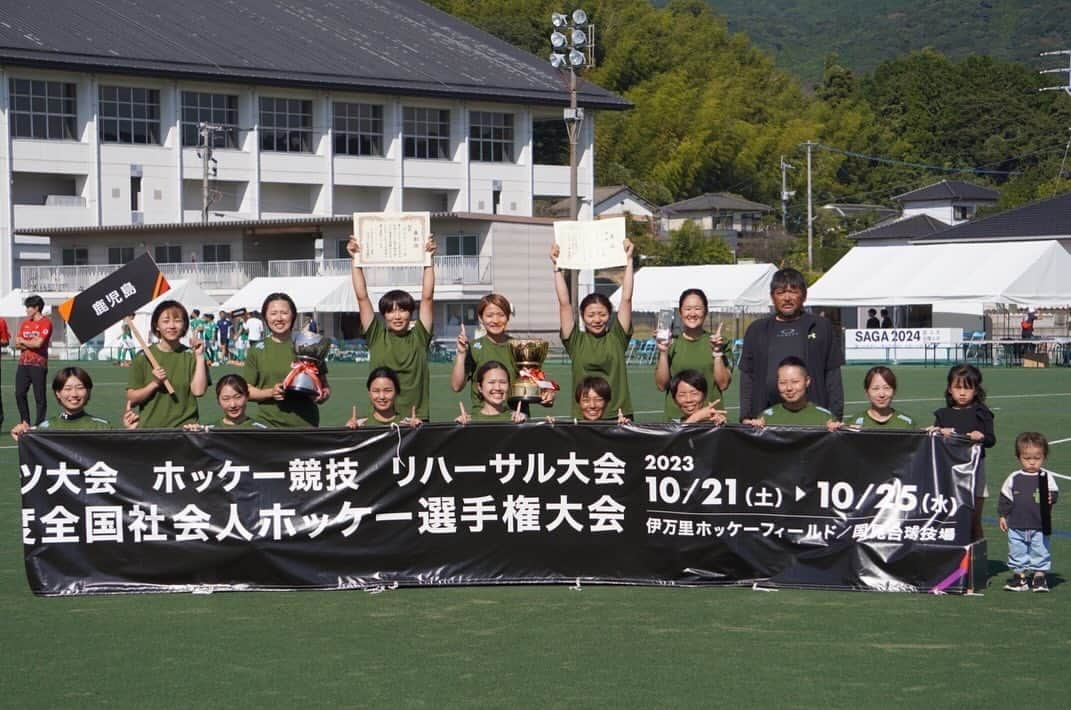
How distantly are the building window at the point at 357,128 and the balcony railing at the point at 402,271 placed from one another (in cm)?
1131

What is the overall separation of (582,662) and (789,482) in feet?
7.22

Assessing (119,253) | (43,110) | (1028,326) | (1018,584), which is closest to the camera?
(1018,584)

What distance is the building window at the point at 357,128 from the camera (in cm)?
7050

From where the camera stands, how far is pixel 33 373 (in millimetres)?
18875

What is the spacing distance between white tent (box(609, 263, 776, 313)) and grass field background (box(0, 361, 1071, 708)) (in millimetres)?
38889

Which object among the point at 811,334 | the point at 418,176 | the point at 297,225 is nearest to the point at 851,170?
the point at 418,176

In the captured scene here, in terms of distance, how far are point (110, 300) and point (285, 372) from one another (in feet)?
3.99

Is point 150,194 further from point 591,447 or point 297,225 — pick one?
point 591,447

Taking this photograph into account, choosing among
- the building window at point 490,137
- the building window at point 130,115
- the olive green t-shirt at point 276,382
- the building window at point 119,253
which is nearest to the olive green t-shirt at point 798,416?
the olive green t-shirt at point 276,382

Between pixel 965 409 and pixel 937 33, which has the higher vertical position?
pixel 937 33

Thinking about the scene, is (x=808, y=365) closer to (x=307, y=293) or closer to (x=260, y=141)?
(x=307, y=293)

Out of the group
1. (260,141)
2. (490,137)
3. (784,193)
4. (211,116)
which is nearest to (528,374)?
(211,116)

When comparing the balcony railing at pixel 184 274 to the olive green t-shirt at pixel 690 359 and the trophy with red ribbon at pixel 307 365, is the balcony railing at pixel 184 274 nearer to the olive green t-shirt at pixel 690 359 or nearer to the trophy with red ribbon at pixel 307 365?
the trophy with red ribbon at pixel 307 365

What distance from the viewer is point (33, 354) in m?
18.9
